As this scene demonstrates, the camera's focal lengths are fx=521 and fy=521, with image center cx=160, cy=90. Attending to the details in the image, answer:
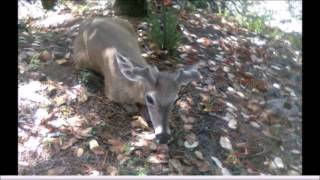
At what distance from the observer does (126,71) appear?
4.79m

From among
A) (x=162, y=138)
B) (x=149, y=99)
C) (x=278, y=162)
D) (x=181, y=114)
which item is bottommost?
(x=278, y=162)

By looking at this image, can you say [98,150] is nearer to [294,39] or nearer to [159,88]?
[159,88]

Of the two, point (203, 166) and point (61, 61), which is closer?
point (203, 166)

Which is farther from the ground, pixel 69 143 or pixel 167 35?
pixel 167 35

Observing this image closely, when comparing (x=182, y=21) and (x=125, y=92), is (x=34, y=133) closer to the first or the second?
(x=125, y=92)

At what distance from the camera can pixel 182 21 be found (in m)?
6.72

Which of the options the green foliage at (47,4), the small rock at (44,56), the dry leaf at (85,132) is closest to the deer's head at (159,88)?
the dry leaf at (85,132)

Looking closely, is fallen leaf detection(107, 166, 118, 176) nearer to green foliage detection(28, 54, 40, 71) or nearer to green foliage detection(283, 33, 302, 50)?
green foliage detection(28, 54, 40, 71)

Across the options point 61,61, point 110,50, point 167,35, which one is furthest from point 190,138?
point 61,61

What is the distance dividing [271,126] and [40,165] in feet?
7.44

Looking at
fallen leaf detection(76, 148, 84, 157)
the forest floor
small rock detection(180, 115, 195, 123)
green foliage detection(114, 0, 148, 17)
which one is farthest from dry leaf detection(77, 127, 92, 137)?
green foliage detection(114, 0, 148, 17)

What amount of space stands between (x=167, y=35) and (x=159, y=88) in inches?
Answer: 51.1

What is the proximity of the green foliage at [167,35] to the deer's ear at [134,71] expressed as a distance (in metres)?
1.12

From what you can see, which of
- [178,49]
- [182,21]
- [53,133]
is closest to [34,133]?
[53,133]
